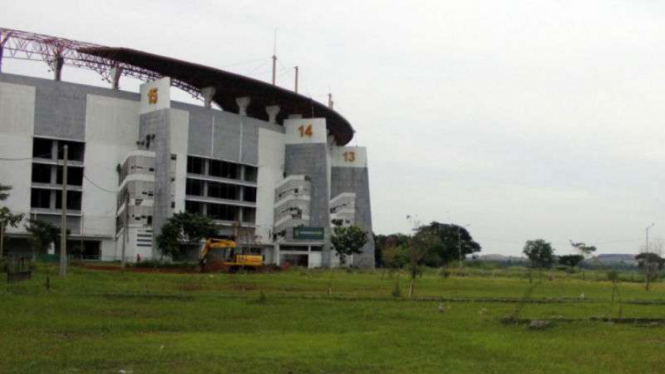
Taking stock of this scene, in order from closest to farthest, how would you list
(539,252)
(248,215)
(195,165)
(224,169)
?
(195,165) < (224,169) < (248,215) < (539,252)

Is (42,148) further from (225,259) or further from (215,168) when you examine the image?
(225,259)

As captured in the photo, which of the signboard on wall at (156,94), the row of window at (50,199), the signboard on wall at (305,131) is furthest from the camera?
the signboard on wall at (305,131)

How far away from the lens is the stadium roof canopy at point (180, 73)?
97.2 meters

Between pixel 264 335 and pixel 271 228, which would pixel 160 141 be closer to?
pixel 271 228

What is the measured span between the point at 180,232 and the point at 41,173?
20433 mm

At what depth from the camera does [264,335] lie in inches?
870

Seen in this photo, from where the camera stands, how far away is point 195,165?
4446 inches

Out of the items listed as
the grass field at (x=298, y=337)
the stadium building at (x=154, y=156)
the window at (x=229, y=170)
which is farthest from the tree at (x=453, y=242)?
the grass field at (x=298, y=337)

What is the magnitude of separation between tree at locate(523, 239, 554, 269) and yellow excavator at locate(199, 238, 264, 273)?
228ft

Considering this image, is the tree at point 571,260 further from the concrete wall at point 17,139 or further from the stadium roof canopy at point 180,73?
the concrete wall at point 17,139

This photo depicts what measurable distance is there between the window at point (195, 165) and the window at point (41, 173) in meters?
18.7

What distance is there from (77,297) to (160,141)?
7329cm

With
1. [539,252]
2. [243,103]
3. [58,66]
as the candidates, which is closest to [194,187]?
[243,103]

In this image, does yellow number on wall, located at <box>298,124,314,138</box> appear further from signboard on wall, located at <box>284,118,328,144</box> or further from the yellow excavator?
the yellow excavator
